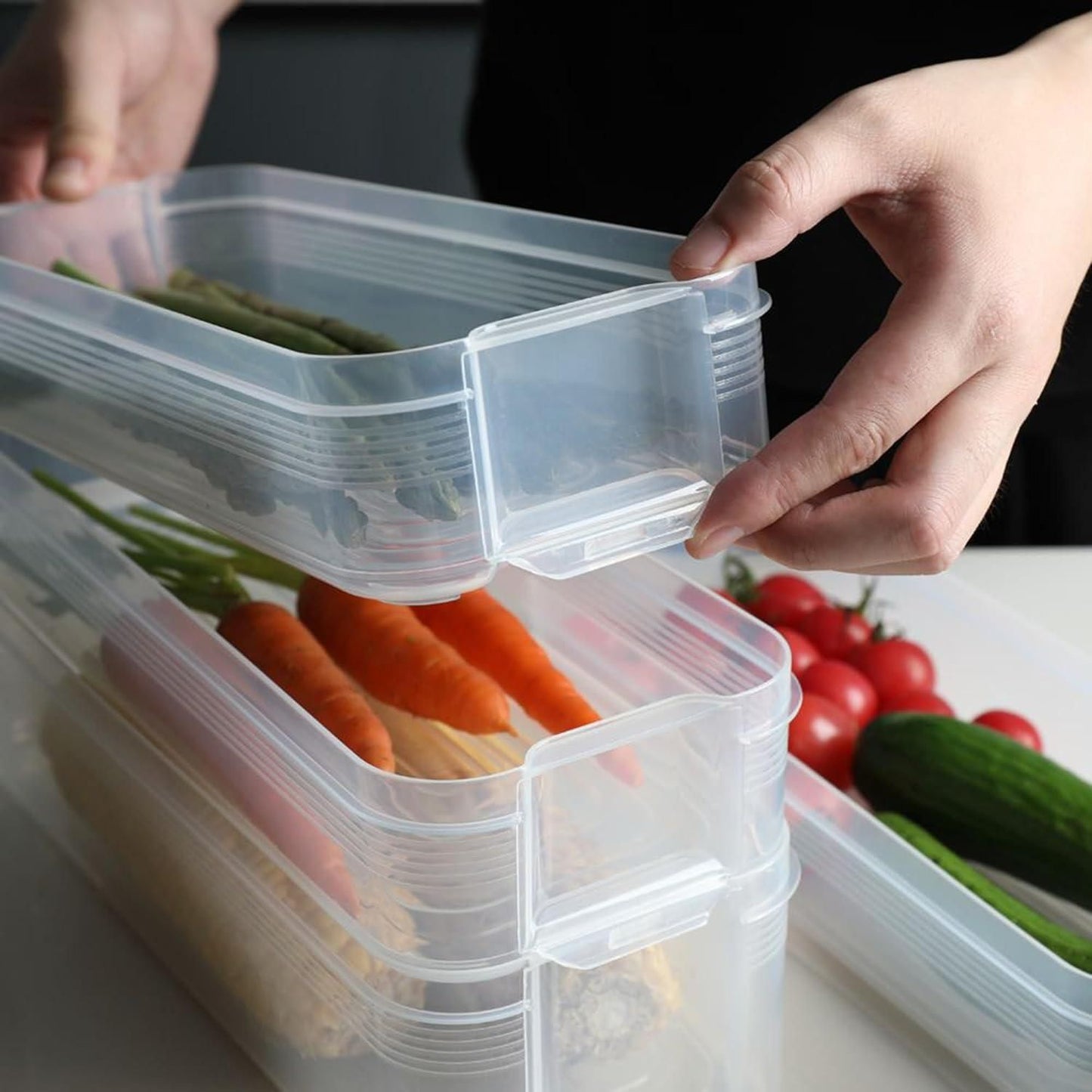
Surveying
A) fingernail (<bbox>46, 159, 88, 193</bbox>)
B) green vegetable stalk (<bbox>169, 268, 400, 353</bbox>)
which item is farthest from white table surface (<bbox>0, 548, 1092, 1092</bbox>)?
fingernail (<bbox>46, 159, 88, 193</bbox>)

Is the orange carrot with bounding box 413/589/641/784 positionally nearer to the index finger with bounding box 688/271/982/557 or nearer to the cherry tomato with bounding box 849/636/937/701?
the index finger with bounding box 688/271/982/557

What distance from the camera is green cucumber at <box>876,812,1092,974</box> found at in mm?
800

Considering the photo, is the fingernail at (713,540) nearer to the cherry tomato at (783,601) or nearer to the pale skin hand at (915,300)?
the pale skin hand at (915,300)

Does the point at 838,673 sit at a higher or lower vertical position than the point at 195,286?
lower

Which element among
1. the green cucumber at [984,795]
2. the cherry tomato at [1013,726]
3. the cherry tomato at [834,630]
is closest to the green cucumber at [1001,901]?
the green cucumber at [984,795]

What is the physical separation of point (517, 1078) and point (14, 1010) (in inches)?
12.1

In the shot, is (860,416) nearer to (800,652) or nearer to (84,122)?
(800,652)

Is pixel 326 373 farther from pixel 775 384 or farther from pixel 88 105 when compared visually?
pixel 775 384

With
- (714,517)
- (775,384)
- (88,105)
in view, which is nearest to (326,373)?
(714,517)

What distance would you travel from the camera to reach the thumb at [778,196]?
0.64 metres

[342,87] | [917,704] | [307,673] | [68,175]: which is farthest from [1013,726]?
A: [342,87]

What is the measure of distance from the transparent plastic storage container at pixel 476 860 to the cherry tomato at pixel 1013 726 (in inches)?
12.6

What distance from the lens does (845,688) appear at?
3.46ft

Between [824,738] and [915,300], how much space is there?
0.41 metres
